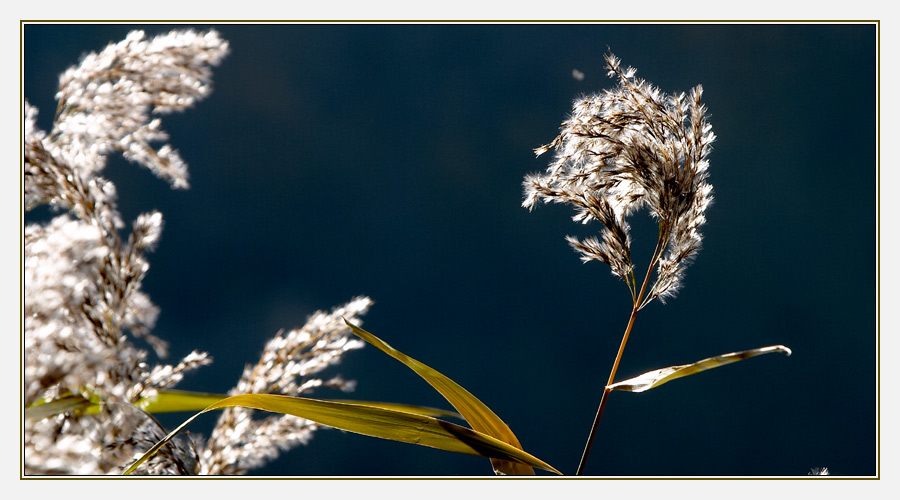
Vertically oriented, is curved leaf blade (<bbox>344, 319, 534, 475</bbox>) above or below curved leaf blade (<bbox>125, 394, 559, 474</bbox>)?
above

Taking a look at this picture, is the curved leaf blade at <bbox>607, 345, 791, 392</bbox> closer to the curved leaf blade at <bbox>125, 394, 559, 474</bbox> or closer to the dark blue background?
the curved leaf blade at <bbox>125, 394, 559, 474</bbox>

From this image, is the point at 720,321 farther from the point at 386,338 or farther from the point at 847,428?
the point at 386,338

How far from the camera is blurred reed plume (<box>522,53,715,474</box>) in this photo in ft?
1.86

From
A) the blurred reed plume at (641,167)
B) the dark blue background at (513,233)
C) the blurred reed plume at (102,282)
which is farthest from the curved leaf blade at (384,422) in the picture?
the dark blue background at (513,233)

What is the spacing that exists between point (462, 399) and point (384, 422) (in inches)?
4.7

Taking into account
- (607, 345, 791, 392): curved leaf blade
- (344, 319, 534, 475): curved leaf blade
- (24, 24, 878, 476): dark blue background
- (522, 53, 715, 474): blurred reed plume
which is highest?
(24, 24, 878, 476): dark blue background

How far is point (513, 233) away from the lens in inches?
70.1

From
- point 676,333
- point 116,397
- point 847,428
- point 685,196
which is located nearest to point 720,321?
point 676,333

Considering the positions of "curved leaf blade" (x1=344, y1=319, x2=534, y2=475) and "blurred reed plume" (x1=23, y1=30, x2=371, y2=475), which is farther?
"curved leaf blade" (x1=344, y1=319, x2=534, y2=475)

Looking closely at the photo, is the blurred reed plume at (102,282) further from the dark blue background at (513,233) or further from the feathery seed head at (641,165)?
the dark blue background at (513,233)

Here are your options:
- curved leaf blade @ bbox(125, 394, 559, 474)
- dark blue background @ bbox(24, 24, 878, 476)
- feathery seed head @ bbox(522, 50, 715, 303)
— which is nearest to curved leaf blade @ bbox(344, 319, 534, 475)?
curved leaf blade @ bbox(125, 394, 559, 474)

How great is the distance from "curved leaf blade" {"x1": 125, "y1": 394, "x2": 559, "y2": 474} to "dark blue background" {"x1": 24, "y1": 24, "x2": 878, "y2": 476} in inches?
48.3

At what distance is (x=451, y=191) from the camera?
1784mm

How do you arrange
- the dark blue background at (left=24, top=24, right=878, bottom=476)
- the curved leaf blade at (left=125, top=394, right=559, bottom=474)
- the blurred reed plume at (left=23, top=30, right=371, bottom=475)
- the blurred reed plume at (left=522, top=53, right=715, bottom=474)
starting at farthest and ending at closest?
the dark blue background at (left=24, top=24, right=878, bottom=476)
the blurred reed plume at (left=522, top=53, right=715, bottom=474)
the curved leaf blade at (left=125, top=394, right=559, bottom=474)
the blurred reed plume at (left=23, top=30, right=371, bottom=475)
